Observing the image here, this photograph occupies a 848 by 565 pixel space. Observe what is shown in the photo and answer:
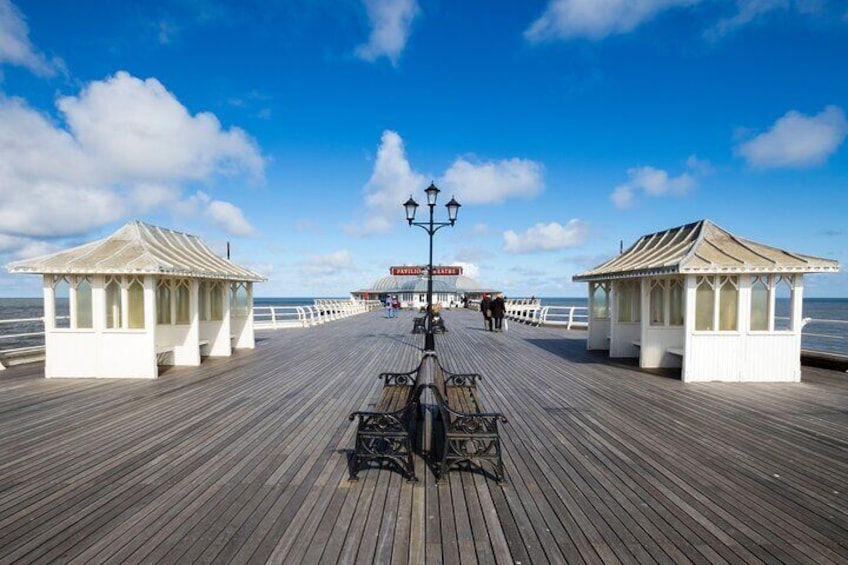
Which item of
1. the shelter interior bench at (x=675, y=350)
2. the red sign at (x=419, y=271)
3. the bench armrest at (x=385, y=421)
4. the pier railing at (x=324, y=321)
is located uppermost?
the red sign at (x=419, y=271)

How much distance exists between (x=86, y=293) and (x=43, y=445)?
4735 mm

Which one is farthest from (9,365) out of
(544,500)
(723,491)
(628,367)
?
(628,367)

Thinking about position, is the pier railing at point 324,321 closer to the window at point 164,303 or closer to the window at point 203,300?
the window at point 164,303

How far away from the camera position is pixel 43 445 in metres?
4.84

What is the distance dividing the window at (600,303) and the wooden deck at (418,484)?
5.05 m

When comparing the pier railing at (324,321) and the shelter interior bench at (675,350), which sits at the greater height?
the shelter interior bench at (675,350)

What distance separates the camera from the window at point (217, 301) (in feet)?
37.9

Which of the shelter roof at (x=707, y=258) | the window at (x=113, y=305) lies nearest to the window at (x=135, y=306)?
the window at (x=113, y=305)

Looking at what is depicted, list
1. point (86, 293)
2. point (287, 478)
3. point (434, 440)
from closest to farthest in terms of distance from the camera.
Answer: point (287, 478)
point (434, 440)
point (86, 293)

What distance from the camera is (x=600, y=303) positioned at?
1245cm

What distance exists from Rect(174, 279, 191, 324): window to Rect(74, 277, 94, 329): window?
1713 mm

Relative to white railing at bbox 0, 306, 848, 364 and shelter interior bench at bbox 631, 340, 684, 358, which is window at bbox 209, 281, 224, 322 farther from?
shelter interior bench at bbox 631, 340, 684, 358

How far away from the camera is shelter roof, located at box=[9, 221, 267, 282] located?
320 inches

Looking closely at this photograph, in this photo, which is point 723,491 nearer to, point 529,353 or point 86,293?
point 529,353
